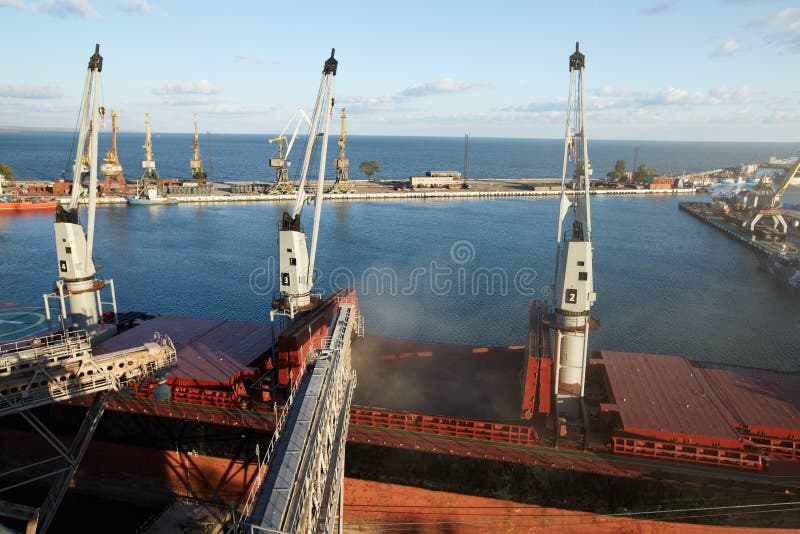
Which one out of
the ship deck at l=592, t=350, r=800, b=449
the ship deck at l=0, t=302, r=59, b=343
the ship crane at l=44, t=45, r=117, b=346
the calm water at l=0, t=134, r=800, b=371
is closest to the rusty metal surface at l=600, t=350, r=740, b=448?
the ship deck at l=592, t=350, r=800, b=449

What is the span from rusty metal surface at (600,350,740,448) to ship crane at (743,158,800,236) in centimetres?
6800

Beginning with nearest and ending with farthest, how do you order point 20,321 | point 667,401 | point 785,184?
point 667,401 < point 20,321 < point 785,184

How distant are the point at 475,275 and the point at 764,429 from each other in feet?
128

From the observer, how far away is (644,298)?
48.9 m

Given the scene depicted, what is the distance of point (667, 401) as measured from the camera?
64.5ft

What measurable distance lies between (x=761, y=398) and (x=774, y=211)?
72.0 metres

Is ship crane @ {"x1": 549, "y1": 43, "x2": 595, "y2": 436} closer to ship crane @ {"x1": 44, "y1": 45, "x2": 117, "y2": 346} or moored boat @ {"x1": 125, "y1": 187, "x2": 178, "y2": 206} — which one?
ship crane @ {"x1": 44, "y1": 45, "x2": 117, "y2": 346}

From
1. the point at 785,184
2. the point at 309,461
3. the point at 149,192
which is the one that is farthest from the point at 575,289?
the point at 149,192

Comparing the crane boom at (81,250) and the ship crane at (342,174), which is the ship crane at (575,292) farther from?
the ship crane at (342,174)

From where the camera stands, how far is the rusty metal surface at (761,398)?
17984mm

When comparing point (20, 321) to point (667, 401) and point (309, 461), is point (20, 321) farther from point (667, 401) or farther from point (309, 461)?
point (667, 401)

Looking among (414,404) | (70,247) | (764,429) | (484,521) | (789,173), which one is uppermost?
(789,173)

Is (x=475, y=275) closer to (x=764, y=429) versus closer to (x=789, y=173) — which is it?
(x=764, y=429)

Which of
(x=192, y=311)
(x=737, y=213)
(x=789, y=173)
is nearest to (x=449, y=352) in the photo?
(x=192, y=311)
